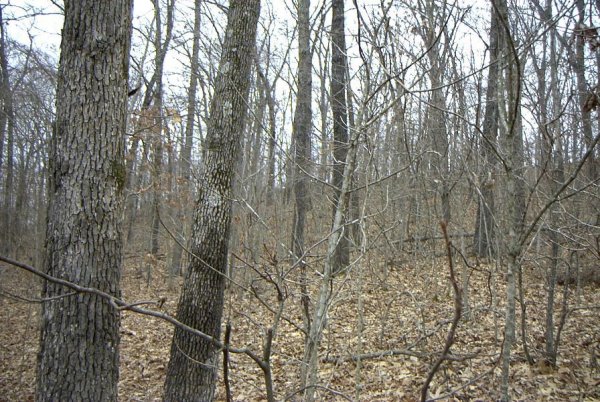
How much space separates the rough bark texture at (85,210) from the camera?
2.88 metres

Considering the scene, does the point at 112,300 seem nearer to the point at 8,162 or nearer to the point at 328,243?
the point at 328,243

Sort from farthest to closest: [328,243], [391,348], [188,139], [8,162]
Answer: [8,162] < [188,139] < [391,348] < [328,243]

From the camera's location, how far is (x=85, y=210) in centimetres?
291

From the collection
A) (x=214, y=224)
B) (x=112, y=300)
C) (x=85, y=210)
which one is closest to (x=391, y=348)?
(x=214, y=224)

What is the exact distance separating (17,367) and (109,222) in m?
6.36

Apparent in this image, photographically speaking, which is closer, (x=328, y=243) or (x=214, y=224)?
(x=328, y=243)

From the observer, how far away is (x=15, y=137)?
16.2 m

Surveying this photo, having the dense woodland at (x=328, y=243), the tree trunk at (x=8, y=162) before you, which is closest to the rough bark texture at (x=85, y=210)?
the dense woodland at (x=328, y=243)

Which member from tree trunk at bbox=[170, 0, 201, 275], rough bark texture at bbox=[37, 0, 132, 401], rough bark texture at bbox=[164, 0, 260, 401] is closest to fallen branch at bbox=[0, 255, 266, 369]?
rough bark texture at bbox=[37, 0, 132, 401]

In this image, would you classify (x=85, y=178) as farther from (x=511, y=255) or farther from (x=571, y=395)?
(x=571, y=395)

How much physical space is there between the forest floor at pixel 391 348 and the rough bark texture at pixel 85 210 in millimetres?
1335

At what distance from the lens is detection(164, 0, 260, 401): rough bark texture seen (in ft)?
14.1

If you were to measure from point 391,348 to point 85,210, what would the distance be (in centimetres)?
451

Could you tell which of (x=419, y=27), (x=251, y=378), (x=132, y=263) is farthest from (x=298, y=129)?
(x=132, y=263)
